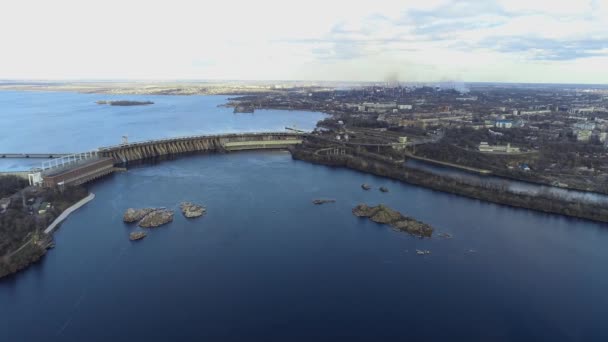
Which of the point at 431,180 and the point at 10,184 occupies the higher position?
the point at 10,184

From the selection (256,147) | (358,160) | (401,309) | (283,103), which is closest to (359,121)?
(256,147)

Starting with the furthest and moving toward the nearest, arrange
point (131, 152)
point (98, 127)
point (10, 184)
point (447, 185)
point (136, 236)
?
point (98, 127), point (131, 152), point (447, 185), point (10, 184), point (136, 236)

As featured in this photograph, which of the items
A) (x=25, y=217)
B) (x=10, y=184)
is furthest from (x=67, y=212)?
(x=10, y=184)

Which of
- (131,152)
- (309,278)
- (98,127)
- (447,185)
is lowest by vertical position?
(309,278)

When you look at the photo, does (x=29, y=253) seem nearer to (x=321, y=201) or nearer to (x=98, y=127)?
(x=321, y=201)

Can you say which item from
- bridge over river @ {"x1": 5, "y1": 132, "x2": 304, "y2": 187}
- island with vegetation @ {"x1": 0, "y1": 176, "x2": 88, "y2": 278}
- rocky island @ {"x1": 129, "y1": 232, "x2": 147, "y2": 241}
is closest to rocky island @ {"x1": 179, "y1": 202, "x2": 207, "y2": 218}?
rocky island @ {"x1": 129, "y1": 232, "x2": 147, "y2": 241}

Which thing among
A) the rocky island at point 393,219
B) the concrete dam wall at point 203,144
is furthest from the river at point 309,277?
the concrete dam wall at point 203,144

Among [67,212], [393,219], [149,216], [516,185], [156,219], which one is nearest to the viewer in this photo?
[156,219]

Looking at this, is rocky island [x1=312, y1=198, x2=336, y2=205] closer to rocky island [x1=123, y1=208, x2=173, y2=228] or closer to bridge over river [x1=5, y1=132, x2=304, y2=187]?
rocky island [x1=123, y1=208, x2=173, y2=228]
